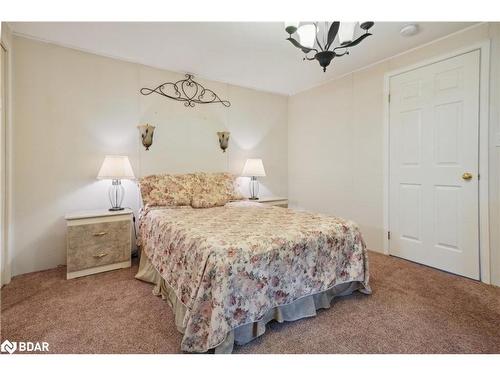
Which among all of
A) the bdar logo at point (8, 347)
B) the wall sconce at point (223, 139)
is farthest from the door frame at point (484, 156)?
the bdar logo at point (8, 347)

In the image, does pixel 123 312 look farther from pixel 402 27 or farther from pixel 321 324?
pixel 402 27

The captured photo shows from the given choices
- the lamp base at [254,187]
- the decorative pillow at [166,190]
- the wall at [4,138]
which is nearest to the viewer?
the wall at [4,138]

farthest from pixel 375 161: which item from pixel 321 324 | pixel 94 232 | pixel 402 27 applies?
pixel 94 232

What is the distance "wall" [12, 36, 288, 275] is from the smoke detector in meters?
2.31

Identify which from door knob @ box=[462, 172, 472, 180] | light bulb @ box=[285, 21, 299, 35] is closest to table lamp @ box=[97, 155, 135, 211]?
light bulb @ box=[285, 21, 299, 35]

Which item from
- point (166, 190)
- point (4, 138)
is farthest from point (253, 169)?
point (4, 138)

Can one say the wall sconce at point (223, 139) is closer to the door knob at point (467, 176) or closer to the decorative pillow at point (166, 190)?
the decorative pillow at point (166, 190)

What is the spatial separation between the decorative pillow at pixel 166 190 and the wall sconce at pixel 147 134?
46 cm

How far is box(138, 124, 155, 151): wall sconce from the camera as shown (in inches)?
114

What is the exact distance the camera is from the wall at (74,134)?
2363mm

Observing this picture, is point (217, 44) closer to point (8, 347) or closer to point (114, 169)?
point (114, 169)

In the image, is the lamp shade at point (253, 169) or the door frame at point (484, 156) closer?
the door frame at point (484, 156)

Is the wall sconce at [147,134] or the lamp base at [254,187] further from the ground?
the wall sconce at [147,134]

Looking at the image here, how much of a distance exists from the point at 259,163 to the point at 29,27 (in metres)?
2.78
